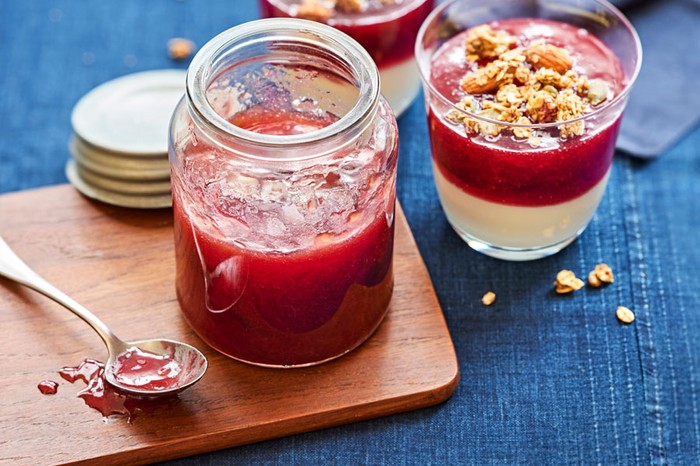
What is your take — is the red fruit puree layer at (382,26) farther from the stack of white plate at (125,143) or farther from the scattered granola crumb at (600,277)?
the scattered granola crumb at (600,277)

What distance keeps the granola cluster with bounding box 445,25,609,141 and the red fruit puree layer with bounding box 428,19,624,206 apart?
2cm

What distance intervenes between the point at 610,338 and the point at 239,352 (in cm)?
53

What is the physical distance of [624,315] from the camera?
4.69ft

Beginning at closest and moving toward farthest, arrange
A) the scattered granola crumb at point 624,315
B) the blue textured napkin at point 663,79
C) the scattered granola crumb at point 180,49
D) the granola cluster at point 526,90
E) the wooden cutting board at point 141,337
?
1. the wooden cutting board at point 141,337
2. the granola cluster at point 526,90
3. the scattered granola crumb at point 624,315
4. the blue textured napkin at point 663,79
5. the scattered granola crumb at point 180,49

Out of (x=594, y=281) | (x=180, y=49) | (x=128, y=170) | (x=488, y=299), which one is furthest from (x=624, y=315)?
(x=180, y=49)

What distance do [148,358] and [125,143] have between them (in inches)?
15.2

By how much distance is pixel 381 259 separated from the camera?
4.20 feet

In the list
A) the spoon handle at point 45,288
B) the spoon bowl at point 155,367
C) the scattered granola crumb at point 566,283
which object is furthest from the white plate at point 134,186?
the scattered granola crumb at point 566,283

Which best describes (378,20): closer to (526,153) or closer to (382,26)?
(382,26)

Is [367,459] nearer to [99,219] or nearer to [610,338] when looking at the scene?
[610,338]

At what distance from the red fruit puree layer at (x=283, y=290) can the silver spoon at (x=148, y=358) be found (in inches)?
2.1

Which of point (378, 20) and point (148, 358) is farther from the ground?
point (378, 20)

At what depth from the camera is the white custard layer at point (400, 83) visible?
1682mm

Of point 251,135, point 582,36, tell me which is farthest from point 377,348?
point 582,36
